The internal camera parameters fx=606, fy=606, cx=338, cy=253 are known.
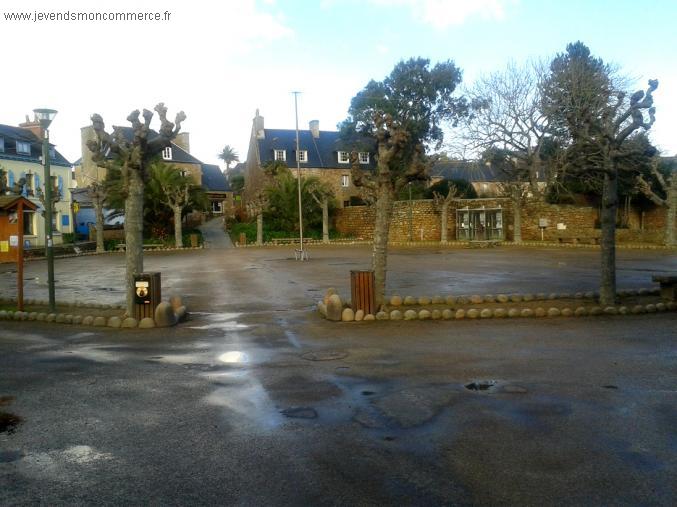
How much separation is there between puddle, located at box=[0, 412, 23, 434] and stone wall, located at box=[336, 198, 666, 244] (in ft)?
116

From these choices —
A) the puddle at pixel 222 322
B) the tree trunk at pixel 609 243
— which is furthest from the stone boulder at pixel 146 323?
the tree trunk at pixel 609 243

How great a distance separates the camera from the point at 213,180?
6806 centimetres

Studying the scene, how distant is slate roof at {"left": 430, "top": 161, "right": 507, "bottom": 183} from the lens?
133 ft

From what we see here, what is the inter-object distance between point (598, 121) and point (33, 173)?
43426mm

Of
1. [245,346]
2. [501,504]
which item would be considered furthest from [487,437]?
[245,346]

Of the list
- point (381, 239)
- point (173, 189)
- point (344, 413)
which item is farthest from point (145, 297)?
point (173, 189)

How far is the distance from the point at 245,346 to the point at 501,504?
19.3 feet

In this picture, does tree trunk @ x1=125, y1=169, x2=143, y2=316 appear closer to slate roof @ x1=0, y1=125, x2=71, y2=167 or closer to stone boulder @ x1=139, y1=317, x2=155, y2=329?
stone boulder @ x1=139, y1=317, x2=155, y2=329

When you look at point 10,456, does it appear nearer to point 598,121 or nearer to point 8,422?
point 8,422

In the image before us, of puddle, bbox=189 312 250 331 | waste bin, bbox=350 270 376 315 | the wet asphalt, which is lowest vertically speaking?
the wet asphalt

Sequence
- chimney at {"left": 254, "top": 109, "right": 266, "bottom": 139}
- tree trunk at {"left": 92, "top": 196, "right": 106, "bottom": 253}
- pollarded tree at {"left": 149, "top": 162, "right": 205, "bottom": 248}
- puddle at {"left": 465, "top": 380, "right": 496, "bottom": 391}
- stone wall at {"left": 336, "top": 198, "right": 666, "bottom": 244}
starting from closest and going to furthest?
puddle at {"left": 465, "top": 380, "right": 496, "bottom": 391}, tree trunk at {"left": 92, "top": 196, "right": 106, "bottom": 253}, stone wall at {"left": 336, "top": 198, "right": 666, "bottom": 244}, pollarded tree at {"left": 149, "top": 162, "right": 205, "bottom": 248}, chimney at {"left": 254, "top": 109, "right": 266, "bottom": 139}

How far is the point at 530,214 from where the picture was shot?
44.0 metres

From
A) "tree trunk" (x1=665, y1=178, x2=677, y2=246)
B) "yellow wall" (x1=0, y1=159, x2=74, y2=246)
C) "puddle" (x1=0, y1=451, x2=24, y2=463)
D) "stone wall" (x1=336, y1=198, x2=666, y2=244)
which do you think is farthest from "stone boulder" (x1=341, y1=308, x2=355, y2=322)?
"yellow wall" (x1=0, y1=159, x2=74, y2=246)

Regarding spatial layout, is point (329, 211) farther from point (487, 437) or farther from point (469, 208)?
point (487, 437)
